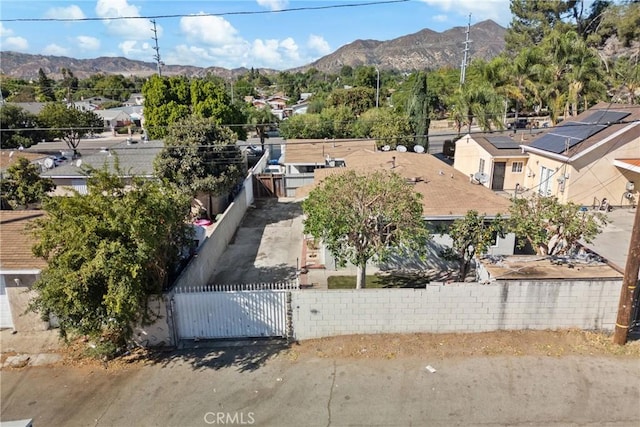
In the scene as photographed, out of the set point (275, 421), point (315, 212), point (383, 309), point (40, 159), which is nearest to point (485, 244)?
point (383, 309)

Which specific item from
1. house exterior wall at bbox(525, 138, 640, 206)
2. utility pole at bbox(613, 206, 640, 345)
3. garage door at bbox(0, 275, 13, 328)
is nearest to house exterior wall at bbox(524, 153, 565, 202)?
house exterior wall at bbox(525, 138, 640, 206)

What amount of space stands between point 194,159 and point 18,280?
30.6 feet

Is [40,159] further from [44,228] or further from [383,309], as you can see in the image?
[383,309]

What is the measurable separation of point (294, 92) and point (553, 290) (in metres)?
115

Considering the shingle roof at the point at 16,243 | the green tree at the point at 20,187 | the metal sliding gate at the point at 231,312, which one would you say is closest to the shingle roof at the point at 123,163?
the green tree at the point at 20,187

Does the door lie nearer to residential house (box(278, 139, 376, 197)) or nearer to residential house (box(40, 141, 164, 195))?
residential house (box(278, 139, 376, 197))

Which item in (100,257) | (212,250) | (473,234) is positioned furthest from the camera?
(212,250)

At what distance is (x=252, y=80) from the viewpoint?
169125 mm

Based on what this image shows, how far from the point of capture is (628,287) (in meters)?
9.80

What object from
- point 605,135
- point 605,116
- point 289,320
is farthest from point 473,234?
point 605,116

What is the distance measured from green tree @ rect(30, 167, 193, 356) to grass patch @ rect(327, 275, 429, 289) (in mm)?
6074

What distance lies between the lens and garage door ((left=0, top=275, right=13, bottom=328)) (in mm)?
11445

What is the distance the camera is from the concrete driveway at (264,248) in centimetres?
1494

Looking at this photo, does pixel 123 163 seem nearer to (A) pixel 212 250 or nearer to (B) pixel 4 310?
(A) pixel 212 250
